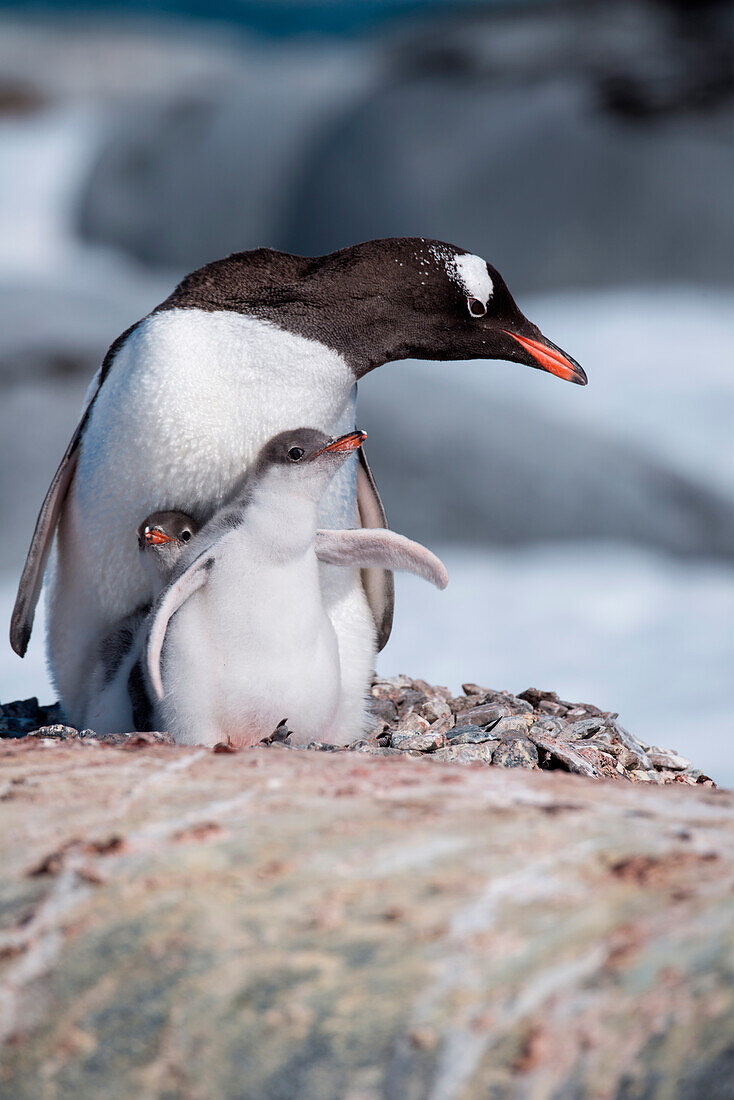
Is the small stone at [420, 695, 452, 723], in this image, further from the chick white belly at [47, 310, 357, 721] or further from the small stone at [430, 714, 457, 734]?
the chick white belly at [47, 310, 357, 721]

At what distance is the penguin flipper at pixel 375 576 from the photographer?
229 cm

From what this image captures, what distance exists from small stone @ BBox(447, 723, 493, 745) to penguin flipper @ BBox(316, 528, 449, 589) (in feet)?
0.89

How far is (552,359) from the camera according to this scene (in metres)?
2.03

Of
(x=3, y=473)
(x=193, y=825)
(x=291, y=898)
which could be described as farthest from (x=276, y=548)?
(x=3, y=473)

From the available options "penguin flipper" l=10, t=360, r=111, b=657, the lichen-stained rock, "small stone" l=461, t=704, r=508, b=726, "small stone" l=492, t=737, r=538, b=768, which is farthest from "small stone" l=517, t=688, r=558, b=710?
the lichen-stained rock

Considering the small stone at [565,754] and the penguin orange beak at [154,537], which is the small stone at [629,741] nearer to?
the small stone at [565,754]

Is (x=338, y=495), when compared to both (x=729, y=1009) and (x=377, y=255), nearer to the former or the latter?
(x=377, y=255)

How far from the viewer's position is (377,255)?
6.29ft

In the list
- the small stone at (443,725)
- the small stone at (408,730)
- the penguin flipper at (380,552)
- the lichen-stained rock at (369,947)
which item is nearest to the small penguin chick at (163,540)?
the penguin flipper at (380,552)

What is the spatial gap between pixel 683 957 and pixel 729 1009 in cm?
5

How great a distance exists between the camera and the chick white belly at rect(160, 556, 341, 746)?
1727mm

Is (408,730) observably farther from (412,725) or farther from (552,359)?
(552,359)

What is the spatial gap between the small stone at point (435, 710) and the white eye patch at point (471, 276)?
0.81 meters

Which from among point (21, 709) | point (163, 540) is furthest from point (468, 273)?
point (21, 709)
